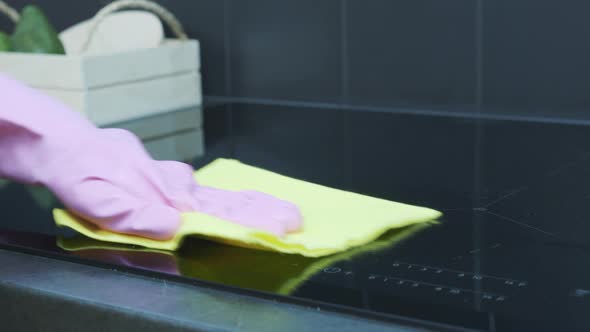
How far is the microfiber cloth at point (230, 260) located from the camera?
664 millimetres

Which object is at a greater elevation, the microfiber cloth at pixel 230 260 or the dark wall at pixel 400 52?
the dark wall at pixel 400 52

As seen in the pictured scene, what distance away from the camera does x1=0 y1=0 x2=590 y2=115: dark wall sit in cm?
127

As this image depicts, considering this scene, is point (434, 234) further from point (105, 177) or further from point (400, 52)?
point (400, 52)

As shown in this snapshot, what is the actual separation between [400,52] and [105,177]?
0.73 metres

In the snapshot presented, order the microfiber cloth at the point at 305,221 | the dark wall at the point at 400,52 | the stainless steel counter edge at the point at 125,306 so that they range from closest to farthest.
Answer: the stainless steel counter edge at the point at 125,306 → the microfiber cloth at the point at 305,221 → the dark wall at the point at 400,52

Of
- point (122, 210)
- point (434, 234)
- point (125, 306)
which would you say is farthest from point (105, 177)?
point (434, 234)

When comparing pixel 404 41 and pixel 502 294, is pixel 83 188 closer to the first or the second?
pixel 502 294

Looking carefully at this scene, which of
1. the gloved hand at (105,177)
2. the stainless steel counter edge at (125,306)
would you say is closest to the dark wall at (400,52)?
the gloved hand at (105,177)

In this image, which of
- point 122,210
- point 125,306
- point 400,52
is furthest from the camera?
point 400,52

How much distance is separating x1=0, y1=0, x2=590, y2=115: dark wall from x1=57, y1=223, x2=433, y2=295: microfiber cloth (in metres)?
0.59

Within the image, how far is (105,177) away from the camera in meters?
0.75

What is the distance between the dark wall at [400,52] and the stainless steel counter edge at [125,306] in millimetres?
766

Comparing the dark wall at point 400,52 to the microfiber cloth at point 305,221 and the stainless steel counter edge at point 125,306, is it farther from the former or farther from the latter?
the stainless steel counter edge at point 125,306

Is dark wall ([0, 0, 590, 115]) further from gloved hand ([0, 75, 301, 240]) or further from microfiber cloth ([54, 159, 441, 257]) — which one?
gloved hand ([0, 75, 301, 240])
